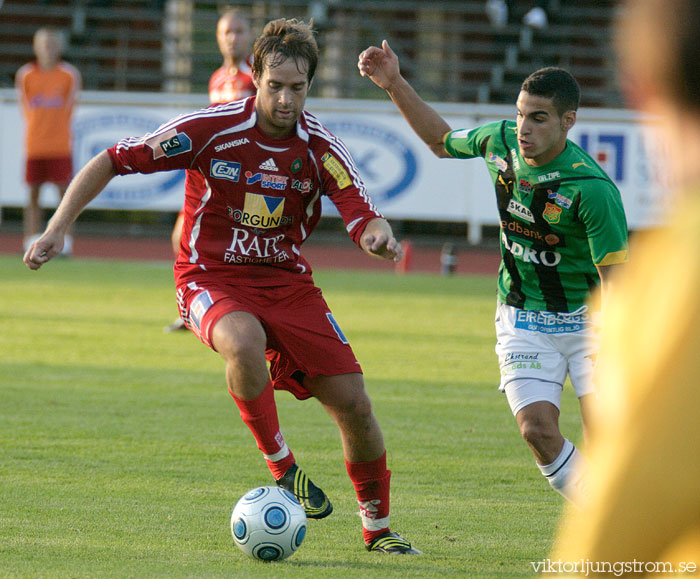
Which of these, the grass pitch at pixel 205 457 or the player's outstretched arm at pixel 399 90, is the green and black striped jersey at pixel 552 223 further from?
the grass pitch at pixel 205 457

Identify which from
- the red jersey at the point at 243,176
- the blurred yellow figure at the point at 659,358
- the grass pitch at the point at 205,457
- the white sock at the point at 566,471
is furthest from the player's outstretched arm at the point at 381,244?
the blurred yellow figure at the point at 659,358

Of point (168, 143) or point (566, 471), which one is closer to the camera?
point (566, 471)

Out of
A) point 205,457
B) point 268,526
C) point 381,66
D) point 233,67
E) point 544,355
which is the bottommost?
point 205,457

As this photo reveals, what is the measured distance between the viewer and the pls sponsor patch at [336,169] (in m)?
4.65

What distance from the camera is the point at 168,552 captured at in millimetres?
4141

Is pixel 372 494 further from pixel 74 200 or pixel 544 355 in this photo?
pixel 74 200

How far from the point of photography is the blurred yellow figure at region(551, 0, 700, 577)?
4.14 ft

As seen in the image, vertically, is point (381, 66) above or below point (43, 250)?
above

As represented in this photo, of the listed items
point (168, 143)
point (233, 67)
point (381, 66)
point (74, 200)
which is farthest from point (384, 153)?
point (74, 200)

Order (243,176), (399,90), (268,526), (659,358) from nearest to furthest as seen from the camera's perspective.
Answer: (659,358)
(268,526)
(243,176)
(399,90)

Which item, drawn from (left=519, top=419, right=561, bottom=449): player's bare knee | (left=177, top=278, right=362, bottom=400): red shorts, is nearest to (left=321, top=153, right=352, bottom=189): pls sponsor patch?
(left=177, top=278, right=362, bottom=400): red shorts

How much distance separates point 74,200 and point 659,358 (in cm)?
367

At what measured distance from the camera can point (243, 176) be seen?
184 inches

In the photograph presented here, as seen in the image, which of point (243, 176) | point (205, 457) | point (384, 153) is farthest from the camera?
point (384, 153)
